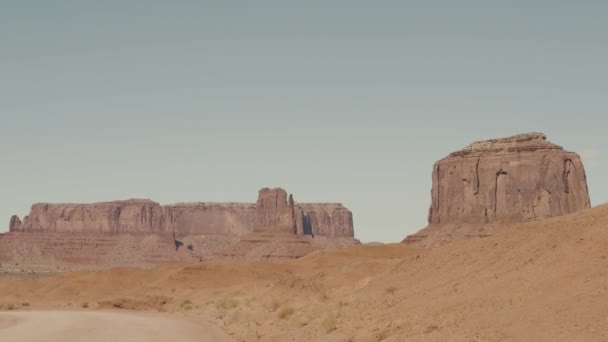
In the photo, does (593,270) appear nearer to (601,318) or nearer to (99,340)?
(601,318)

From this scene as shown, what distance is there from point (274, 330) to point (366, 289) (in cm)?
806

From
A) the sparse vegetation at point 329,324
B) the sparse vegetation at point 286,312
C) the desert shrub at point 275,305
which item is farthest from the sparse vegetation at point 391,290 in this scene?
the desert shrub at point 275,305

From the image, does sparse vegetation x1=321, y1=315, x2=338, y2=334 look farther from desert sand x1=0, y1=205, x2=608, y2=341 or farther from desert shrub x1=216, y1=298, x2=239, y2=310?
desert shrub x1=216, y1=298, x2=239, y2=310

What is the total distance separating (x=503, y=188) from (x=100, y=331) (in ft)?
344

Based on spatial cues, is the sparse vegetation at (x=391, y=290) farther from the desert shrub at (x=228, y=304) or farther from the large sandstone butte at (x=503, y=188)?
the large sandstone butte at (x=503, y=188)

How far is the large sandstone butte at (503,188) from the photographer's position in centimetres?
12488

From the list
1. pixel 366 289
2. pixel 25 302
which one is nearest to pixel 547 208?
pixel 25 302

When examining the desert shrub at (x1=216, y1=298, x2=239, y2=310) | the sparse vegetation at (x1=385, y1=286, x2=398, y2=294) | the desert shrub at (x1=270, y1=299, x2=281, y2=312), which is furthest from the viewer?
the desert shrub at (x1=216, y1=298, x2=239, y2=310)

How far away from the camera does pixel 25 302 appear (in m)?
68.8

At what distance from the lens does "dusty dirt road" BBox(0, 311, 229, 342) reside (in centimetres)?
2894

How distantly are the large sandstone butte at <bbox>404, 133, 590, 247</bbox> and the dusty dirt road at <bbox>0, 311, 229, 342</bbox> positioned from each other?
85.9 m

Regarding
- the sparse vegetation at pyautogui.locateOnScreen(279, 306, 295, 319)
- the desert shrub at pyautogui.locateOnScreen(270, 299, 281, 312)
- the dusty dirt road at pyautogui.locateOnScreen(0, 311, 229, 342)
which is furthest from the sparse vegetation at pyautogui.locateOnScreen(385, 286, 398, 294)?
the desert shrub at pyautogui.locateOnScreen(270, 299, 281, 312)

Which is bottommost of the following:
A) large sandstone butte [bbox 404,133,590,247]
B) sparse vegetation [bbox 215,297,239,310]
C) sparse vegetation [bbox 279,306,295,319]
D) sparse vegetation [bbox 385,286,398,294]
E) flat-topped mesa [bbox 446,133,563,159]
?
sparse vegetation [bbox 279,306,295,319]

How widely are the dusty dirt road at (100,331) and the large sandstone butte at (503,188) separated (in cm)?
8588
